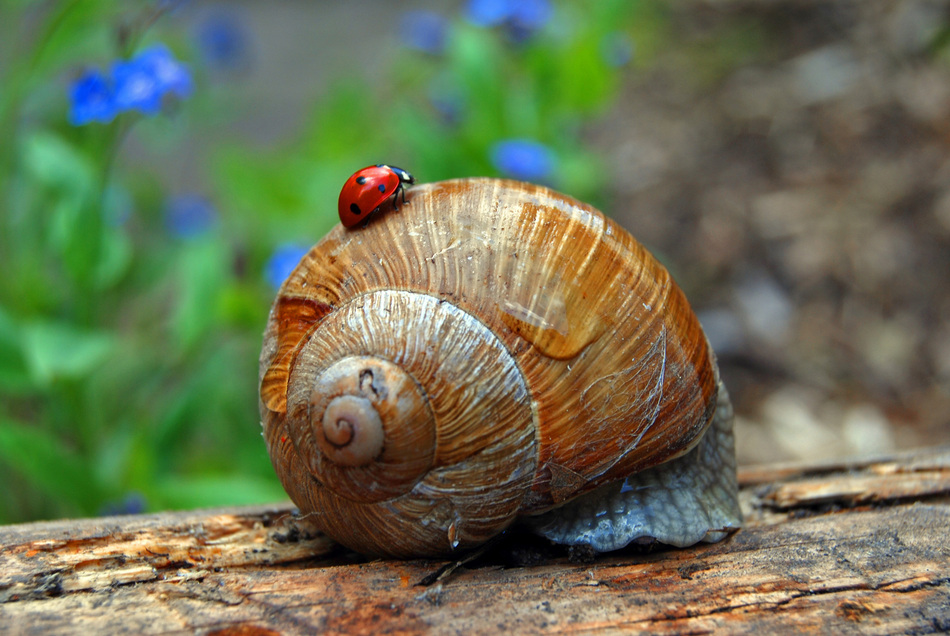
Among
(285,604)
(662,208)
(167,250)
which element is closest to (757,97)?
(662,208)

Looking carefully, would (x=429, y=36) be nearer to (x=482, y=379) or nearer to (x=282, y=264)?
(x=282, y=264)

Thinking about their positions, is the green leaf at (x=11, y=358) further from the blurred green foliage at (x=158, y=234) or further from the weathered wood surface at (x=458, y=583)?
the weathered wood surface at (x=458, y=583)

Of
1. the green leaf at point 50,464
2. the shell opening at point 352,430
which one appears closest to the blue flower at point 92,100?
the green leaf at point 50,464

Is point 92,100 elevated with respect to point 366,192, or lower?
elevated

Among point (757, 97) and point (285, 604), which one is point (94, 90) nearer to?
point (285, 604)

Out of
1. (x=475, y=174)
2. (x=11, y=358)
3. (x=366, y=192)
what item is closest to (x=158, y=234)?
(x=11, y=358)

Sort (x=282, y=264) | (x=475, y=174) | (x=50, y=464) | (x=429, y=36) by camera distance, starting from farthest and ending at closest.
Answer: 1. (x=429, y=36)
2. (x=475, y=174)
3. (x=282, y=264)
4. (x=50, y=464)
